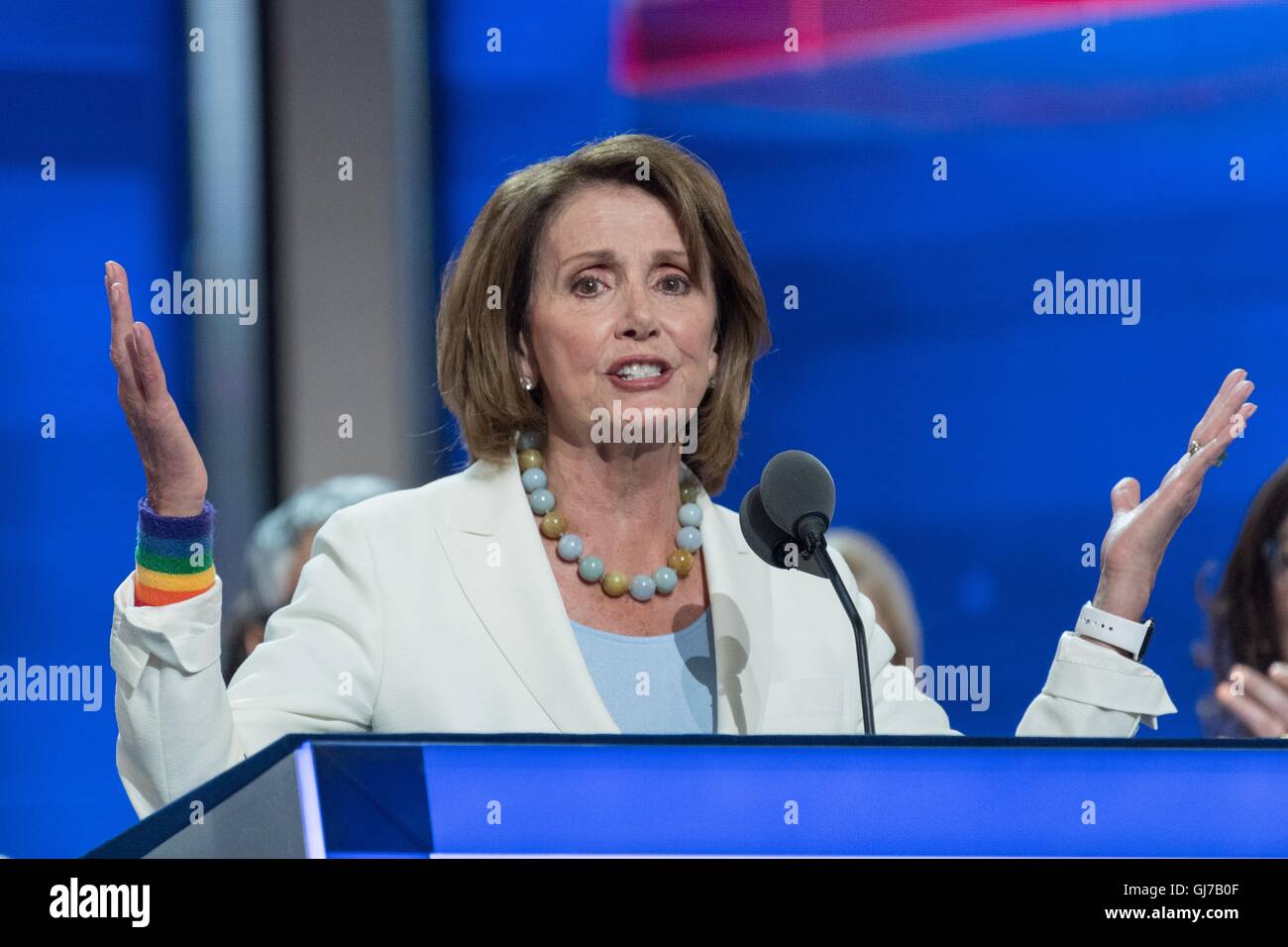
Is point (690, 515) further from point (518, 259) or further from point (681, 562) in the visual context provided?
point (518, 259)

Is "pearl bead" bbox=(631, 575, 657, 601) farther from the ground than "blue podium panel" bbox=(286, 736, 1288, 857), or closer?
farther from the ground

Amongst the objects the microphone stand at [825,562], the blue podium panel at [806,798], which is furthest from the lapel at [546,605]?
the blue podium panel at [806,798]

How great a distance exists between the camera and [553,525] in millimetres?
1743

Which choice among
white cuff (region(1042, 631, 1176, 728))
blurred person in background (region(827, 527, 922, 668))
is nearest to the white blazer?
white cuff (region(1042, 631, 1176, 728))

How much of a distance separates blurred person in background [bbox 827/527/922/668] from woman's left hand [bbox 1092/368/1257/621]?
1350mm

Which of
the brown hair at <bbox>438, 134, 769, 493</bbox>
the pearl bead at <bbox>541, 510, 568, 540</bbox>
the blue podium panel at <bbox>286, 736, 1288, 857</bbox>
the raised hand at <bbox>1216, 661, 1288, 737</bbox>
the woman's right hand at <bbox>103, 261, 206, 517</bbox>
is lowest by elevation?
the raised hand at <bbox>1216, 661, 1288, 737</bbox>

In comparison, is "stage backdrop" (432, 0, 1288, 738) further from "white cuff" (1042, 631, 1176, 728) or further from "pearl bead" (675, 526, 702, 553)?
"white cuff" (1042, 631, 1176, 728)

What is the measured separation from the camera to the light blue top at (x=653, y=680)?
1.61 meters

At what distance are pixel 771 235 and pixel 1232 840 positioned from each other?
271 cm

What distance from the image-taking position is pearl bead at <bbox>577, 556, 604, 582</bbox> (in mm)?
1721

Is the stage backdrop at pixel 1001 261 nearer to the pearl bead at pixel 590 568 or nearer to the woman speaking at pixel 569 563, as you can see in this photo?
the woman speaking at pixel 569 563

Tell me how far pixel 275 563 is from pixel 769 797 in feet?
6.88
